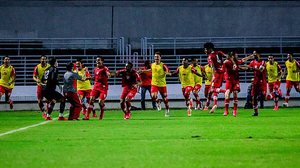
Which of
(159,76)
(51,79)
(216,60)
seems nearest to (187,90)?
(159,76)

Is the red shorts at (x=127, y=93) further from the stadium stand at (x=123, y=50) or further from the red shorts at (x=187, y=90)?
the stadium stand at (x=123, y=50)

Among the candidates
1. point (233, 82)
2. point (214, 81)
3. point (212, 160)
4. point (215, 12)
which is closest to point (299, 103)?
point (215, 12)

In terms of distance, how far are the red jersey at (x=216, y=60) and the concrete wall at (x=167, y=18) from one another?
18.9m

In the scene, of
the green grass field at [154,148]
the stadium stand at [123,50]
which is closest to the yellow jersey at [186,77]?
the stadium stand at [123,50]

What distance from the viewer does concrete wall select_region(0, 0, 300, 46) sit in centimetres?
4656

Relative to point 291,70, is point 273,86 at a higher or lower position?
lower

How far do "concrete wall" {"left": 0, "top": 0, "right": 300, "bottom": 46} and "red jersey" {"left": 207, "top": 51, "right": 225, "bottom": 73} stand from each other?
62.1 ft

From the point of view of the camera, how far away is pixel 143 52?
43.7 metres

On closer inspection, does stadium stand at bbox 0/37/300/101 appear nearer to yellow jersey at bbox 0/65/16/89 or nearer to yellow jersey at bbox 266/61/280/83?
yellow jersey at bbox 266/61/280/83

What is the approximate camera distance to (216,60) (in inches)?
1083

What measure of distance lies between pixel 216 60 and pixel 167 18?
2015cm

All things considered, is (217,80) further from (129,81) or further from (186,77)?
(129,81)

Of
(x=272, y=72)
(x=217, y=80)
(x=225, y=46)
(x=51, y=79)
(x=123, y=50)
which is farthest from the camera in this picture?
(x=225, y=46)

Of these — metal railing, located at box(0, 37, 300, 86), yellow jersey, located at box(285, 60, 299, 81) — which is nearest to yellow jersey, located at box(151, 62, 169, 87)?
yellow jersey, located at box(285, 60, 299, 81)
